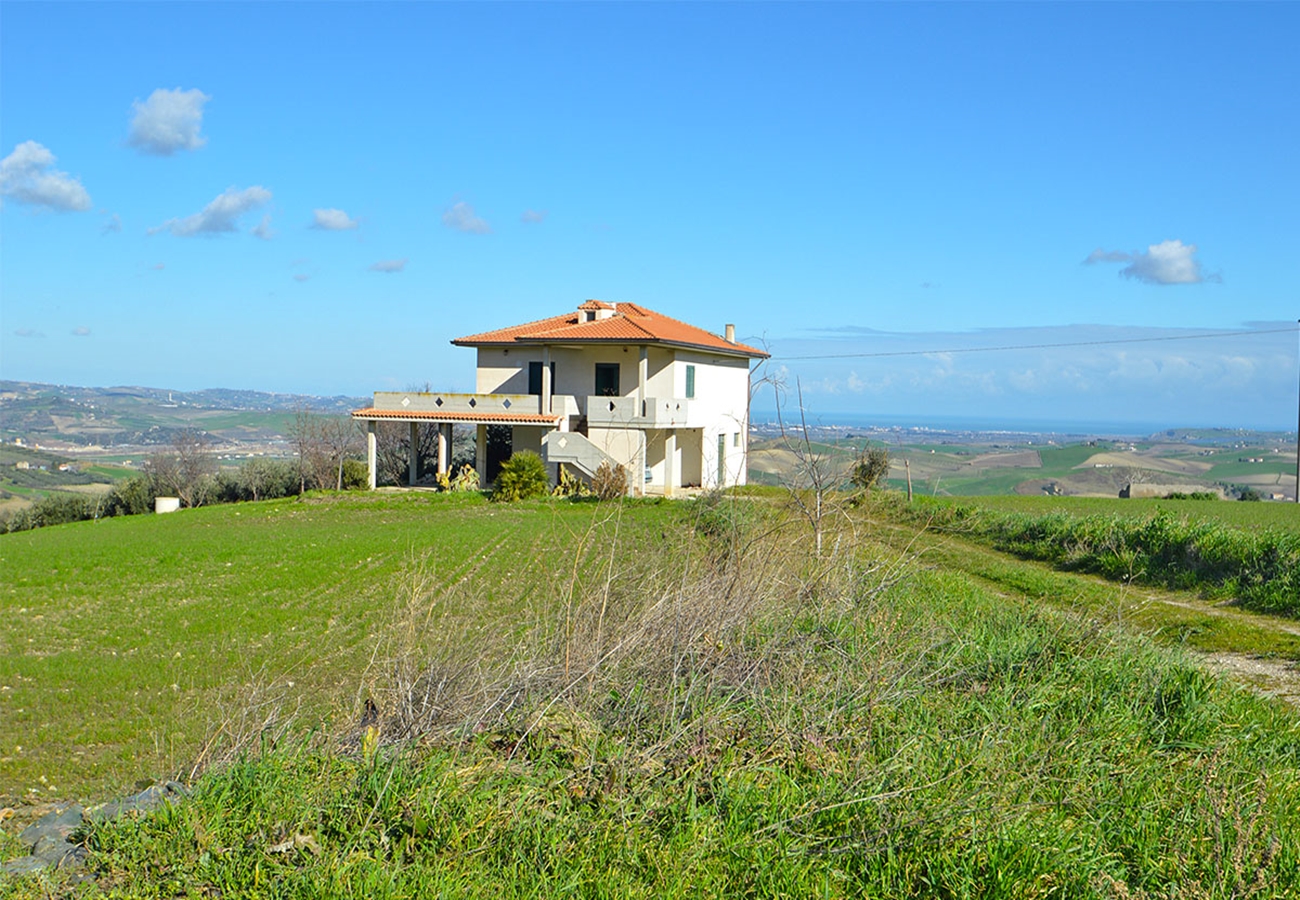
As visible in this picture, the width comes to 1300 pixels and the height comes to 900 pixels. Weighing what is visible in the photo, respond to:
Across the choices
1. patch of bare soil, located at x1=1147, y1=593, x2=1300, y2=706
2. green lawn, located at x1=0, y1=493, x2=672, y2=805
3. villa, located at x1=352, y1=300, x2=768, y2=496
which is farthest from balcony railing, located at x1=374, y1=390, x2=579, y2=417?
patch of bare soil, located at x1=1147, y1=593, x2=1300, y2=706

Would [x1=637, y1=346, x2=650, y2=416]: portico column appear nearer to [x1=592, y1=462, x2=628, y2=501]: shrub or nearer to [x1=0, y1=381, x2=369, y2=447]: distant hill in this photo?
[x1=592, y1=462, x2=628, y2=501]: shrub

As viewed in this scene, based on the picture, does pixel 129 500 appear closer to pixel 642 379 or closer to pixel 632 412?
pixel 632 412

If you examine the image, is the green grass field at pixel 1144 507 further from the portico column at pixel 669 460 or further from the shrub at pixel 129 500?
the shrub at pixel 129 500

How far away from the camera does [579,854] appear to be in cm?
469

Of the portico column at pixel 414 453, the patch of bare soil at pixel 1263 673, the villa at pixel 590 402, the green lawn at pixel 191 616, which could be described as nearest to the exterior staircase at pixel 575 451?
the villa at pixel 590 402

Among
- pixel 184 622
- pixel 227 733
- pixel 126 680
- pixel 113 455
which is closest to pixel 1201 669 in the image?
pixel 227 733

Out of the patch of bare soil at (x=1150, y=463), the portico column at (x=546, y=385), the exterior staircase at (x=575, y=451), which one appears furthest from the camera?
the patch of bare soil at (x=1150, y=463)

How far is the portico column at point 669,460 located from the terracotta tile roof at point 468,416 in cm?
393

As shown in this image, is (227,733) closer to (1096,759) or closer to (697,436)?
(1096,759)

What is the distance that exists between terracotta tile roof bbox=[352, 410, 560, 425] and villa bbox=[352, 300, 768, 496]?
4cm

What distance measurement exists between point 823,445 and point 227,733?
6.32 metres

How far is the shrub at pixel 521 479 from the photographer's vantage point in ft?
106

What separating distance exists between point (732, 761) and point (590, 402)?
29384 mm

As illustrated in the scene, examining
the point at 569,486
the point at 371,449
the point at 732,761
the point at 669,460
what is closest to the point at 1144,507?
the point at 669,460
